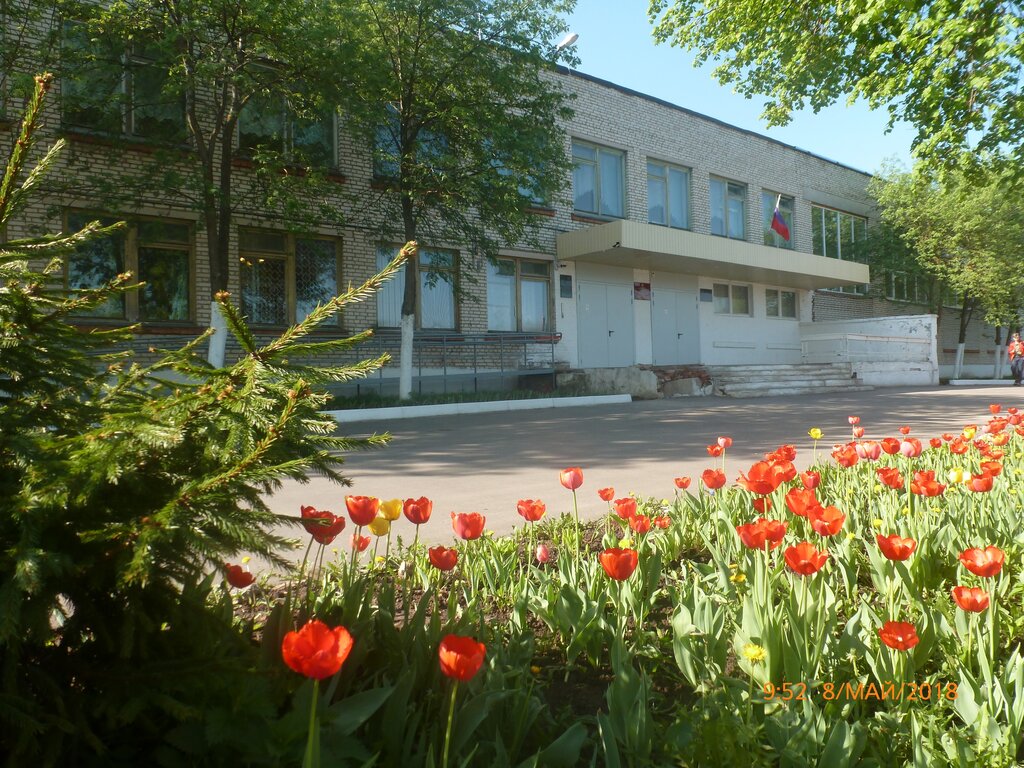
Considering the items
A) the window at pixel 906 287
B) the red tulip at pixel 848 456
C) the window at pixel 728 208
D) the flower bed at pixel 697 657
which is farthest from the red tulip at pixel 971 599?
the window at pixel 906 287

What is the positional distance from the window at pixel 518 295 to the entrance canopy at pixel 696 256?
0.87 metres

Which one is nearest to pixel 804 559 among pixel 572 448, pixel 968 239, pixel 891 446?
pixel 891 446

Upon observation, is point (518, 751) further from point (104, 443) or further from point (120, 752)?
point (104, 443)

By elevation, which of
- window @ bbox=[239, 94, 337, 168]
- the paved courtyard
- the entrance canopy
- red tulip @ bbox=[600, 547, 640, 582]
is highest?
window @ bbox=[239, 94, 337, 168]

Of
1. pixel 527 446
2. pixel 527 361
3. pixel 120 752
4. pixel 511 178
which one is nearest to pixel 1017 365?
pixel 527 361

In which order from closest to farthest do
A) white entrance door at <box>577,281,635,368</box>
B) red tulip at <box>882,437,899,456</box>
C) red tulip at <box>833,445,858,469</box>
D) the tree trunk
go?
red tulip at <box>833,445,858,469</box> < red tulip at <box>882,437,899,456</box> < the tree trunk < white entrance door at <box>577,281,635,368</box>

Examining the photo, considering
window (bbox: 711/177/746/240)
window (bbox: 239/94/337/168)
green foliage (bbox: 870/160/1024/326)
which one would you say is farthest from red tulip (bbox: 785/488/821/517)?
green foliage (bbox: 870/160/1024/326)

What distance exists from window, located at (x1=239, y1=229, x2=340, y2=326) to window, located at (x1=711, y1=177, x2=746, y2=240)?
1323cm

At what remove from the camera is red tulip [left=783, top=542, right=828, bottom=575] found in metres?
1.63

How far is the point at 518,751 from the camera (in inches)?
60.7

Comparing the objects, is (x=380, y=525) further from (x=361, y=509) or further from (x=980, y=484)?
(x=980, y=484)

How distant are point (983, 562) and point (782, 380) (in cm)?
1884

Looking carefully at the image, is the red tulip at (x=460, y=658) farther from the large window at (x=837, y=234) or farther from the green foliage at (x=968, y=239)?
the large window at (x=837, y=234)

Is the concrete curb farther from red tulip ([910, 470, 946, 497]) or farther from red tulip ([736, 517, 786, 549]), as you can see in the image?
red tulip ([736, 517, 786, 549])
